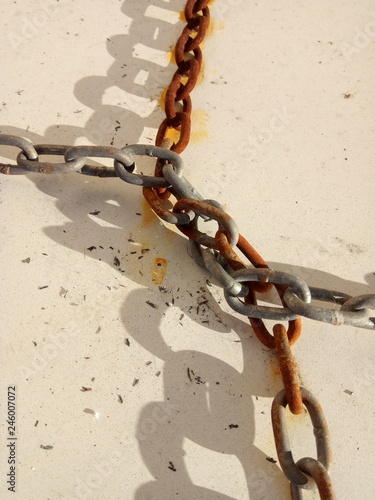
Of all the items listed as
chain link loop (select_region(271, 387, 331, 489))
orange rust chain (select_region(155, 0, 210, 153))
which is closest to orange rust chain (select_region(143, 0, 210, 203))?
orange rust chain (select_region(155, 0, 210, 153))

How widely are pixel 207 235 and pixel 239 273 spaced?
17 cm

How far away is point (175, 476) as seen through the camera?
111cm

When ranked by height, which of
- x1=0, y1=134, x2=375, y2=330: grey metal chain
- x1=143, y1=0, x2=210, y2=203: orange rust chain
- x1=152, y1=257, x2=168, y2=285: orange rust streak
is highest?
x1=143, y1=0, x2=210, y2=203: orange rust chain

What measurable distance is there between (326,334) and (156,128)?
32.1 inches

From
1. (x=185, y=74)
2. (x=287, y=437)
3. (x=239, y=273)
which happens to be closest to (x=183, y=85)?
(x=185, y=74)

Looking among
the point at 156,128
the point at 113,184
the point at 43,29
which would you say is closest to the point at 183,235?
the point at 113,184

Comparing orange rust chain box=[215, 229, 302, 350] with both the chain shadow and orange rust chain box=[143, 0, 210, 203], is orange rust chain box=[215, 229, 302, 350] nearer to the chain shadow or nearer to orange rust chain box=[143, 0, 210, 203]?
the chain shadow

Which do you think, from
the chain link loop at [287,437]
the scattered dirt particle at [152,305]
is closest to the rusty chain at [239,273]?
the chain link loop at [287,437]

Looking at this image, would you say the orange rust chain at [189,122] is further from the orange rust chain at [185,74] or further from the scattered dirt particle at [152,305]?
the scattered dirt particle at [152,305]

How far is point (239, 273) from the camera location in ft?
3.72

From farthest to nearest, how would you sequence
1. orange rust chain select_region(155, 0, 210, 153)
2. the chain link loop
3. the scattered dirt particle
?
1. orange rust chain select_region(155, 0, 210, 153)
2. the scattered dirt particle
3. the chain link loop

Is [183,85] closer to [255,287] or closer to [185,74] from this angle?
[185,74]

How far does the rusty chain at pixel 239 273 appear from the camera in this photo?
106cm

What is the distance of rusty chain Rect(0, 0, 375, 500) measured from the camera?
41.7 inches
